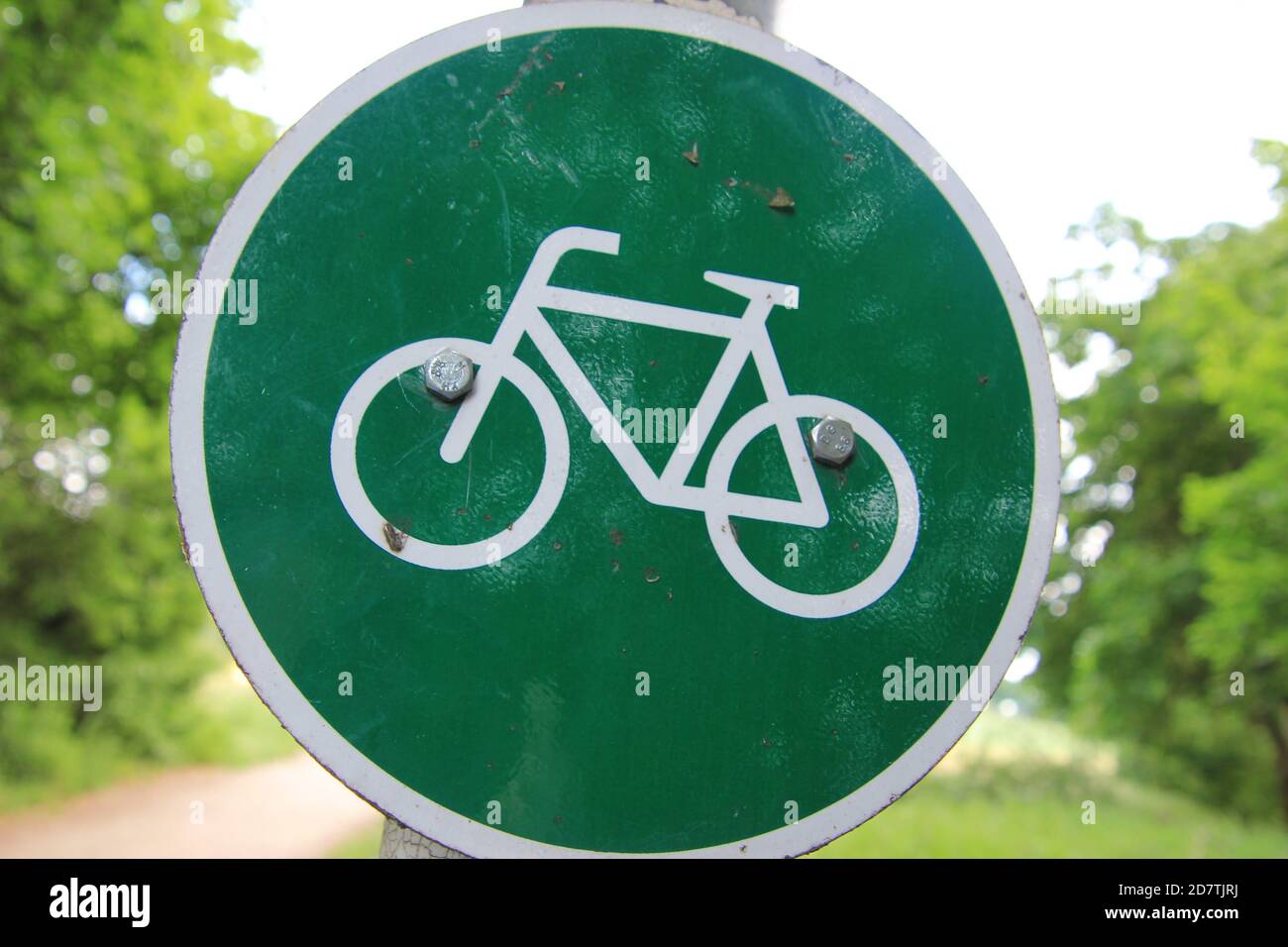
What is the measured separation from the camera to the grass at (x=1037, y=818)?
32.4 feet

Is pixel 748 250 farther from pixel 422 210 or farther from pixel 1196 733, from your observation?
pixel 1196 733

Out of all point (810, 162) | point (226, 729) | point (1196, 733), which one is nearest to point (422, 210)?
point (810, 162)

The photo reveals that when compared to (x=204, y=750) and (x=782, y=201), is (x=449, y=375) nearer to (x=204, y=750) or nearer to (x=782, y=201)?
(x=782, y=201)

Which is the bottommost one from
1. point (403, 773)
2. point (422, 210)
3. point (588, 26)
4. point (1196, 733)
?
point (1196, 733)

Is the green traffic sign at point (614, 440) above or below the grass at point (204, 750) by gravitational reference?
above

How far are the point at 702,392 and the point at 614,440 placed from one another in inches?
4.9

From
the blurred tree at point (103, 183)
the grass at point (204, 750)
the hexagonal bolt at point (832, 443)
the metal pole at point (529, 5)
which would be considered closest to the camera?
the metal pole at point (529, 5)

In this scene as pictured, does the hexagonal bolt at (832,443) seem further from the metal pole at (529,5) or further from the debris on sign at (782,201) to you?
the metal pole at (529,5)

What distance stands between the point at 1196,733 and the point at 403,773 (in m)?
17.9

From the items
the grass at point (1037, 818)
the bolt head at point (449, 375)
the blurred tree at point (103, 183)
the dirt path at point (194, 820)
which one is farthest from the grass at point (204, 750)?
the bolt head at point (449, 375)

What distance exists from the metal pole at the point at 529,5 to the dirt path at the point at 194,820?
934cm

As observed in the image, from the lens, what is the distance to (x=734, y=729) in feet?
3.68

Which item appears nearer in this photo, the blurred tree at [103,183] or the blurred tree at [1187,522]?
the blurred tree at [103,183]

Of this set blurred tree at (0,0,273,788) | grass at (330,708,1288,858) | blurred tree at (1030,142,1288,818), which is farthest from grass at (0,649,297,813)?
blurred tree at (1030,142,1288,818)
